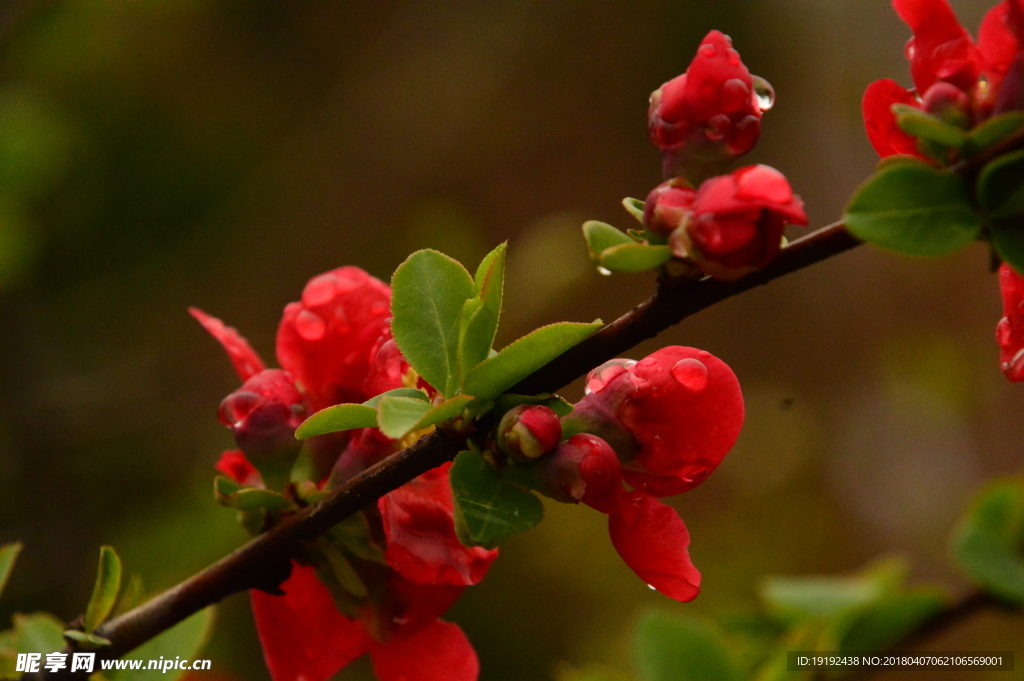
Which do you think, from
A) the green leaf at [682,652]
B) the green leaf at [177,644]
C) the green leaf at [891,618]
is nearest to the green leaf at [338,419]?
the green leaf at [177,644]

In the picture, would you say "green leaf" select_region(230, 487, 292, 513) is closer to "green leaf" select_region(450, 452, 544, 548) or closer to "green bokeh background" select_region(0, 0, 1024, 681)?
"green leaf" select_region(450, 452, 544, 548)

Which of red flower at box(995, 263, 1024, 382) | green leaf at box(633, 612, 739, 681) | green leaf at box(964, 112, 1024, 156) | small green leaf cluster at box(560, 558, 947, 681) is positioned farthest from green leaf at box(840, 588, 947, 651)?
green leaf at box(964, 112, 1024, 156)

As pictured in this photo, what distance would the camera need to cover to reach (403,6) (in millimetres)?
2250

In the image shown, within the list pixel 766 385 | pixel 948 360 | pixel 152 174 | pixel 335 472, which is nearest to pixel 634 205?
pixel 335 472

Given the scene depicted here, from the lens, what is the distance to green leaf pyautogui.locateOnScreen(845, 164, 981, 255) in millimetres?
296

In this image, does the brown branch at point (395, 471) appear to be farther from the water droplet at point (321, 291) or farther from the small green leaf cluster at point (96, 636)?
the water droplet at point (321, 291)

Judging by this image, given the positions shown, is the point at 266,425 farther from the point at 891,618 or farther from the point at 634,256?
the point at 891,618

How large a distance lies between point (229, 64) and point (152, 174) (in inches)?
19.4

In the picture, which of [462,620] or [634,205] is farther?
[462,620]

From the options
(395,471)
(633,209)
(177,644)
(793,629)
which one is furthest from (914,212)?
(793,629)

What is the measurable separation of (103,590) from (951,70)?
1.53 ft

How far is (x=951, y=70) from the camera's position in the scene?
337 mm

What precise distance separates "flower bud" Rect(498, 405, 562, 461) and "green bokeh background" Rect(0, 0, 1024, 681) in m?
0.63

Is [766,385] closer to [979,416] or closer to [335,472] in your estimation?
[979,416]
